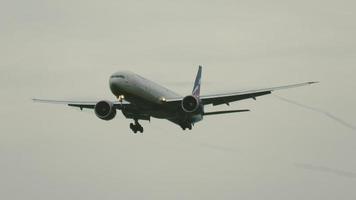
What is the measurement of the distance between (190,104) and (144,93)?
440 centimetres

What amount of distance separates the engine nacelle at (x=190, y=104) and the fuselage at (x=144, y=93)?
4.83 feet

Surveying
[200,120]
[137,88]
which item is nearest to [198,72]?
[200,120]

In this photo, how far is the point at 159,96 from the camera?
95250mm

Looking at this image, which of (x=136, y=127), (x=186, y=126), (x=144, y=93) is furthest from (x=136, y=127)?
(x=144, y=93)

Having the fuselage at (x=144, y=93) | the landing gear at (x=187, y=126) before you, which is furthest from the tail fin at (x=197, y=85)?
the fuselage at (x=144, y=93)

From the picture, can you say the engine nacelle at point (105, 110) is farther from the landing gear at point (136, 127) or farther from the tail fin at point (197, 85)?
the tail fin at point (197, 85)

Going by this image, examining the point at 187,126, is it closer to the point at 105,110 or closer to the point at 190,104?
the point at 190,104

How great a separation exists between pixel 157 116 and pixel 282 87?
40.2 ft

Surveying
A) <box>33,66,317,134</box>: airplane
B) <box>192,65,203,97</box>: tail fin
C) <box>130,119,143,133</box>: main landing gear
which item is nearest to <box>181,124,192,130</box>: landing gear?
<box>33,66,317,134</box>: airplane

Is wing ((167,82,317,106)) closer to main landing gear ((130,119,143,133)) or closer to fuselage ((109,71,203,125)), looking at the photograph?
fuselage ((109,71,203,125))

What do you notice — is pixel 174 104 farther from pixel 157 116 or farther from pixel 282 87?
pixel 282 87

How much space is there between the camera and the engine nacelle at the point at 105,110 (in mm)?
97562

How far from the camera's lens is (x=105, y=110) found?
321 feet

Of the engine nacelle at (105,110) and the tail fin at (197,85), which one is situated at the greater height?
the tail fin at (197,85)
